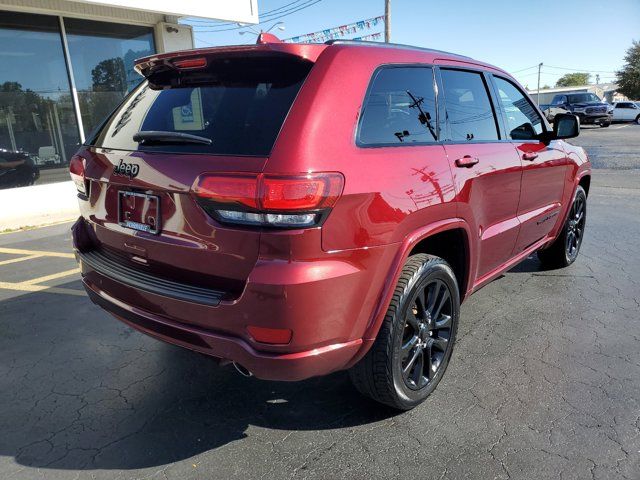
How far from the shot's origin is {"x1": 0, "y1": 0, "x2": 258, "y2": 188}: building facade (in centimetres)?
827

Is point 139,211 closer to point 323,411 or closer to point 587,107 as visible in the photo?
point 323,411

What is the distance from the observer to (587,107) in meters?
28.4

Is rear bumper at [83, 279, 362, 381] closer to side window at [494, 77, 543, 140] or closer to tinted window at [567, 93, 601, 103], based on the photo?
side window at [494, 77, 543, 140]

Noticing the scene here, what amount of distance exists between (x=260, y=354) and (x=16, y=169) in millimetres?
8385

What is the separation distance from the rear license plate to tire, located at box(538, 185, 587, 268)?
3905 mm

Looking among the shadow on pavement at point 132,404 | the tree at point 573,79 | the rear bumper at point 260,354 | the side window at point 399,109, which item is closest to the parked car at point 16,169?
the shadow on pavement at point 132,404

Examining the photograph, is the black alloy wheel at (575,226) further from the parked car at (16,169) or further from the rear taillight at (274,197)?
the parked car at (16,169)

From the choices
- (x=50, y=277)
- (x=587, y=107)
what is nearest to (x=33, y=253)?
(x=50, y=277)

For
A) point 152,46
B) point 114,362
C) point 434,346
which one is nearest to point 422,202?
point 434,346

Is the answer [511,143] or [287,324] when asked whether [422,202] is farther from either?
[511,143]

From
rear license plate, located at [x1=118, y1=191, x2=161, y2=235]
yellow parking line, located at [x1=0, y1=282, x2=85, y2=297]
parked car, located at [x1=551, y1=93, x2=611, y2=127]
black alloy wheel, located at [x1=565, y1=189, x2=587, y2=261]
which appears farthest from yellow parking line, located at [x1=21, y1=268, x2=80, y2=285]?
parked car, located at [x1=551, y1=93, x2=611, y2=127]

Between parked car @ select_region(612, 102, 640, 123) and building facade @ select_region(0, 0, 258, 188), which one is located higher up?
building facade @ select_region(0, 0, 258, 188)

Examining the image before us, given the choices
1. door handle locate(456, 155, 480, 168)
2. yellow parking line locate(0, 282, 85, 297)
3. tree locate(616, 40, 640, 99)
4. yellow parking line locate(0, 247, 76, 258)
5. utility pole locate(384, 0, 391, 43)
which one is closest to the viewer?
door handle locate(456, 155, 480, 168)

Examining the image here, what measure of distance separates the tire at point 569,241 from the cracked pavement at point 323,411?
2.95 feet
